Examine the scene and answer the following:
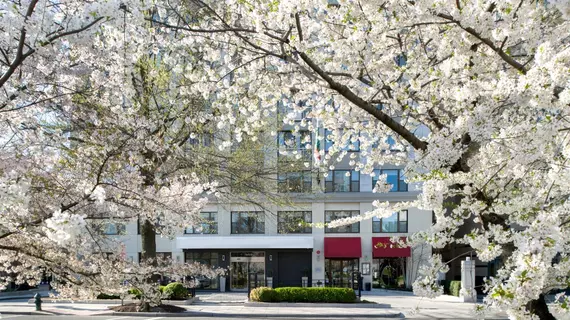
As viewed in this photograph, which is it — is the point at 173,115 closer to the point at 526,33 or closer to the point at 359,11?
the point at 359,11

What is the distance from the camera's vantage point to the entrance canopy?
1332 inches

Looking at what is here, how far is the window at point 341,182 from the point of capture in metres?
35.4

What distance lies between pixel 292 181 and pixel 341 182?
10785 mm

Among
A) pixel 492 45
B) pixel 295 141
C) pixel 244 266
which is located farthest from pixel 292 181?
pixel 492 45

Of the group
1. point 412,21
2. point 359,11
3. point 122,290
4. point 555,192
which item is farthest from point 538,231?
point 122,290

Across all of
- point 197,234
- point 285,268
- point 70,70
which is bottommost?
point 285,268

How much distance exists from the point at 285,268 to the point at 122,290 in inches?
1100

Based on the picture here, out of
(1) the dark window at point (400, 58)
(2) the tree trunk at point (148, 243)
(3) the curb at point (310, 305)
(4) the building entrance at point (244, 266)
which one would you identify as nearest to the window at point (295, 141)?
(1) the dark window at point (400, 58)

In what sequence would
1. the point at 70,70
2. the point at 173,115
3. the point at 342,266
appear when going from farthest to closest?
the point at 342,266 < the point at 173,115 < the point at 70,70

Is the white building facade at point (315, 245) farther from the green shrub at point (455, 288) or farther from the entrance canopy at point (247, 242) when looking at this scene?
the green shrub at point (455, 288)

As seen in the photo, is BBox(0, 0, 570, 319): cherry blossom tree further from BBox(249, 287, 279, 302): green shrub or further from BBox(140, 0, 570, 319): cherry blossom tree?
BBox(249, 287, 279, 302): green shrub

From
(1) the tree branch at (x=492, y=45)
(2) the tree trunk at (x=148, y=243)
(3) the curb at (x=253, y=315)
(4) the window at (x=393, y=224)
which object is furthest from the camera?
(4) the window at (x=393, y=224)

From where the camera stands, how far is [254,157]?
1853 centimetres

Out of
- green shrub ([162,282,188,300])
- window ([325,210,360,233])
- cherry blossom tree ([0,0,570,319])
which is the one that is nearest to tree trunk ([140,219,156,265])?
green shrub ([162,282,188,300])
